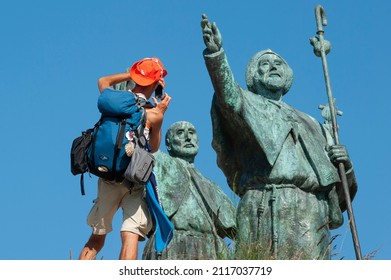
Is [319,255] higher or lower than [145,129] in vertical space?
lower

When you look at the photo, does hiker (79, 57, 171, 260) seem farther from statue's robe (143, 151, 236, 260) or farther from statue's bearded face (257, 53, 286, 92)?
statue's robe (143, 151, 236, 260)

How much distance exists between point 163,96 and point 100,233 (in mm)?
1161

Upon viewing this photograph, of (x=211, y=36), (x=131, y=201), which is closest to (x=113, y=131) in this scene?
(x=131, y=201)

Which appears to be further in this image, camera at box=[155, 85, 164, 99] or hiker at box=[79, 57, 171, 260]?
camera at box=[155, 85, 164, 99]

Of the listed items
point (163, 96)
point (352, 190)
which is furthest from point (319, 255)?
point (163, 96)

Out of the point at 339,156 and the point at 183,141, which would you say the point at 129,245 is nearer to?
the point at 339,156

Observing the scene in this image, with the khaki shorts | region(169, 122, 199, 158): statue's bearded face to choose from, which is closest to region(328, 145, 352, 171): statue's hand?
region(169, 122, 199, 158): statue's bearded face

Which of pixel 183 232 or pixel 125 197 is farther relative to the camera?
pixel 183 232

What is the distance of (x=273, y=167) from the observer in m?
13.5

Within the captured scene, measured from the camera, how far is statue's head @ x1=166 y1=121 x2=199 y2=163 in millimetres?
16141

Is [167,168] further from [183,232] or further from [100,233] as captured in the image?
[100,233]

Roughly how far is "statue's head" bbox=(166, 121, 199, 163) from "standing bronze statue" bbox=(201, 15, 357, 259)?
2262 mm

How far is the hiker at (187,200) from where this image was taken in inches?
597
